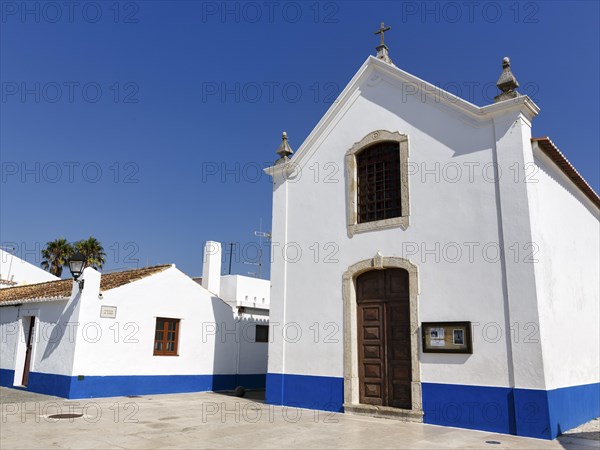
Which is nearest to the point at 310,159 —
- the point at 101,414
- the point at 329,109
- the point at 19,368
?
the point at 329,109

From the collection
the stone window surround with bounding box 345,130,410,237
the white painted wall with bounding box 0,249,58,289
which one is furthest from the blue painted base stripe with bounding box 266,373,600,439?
the white painted wall with bounding box 0,249,58,289

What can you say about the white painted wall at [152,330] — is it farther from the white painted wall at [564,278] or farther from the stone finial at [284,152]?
the white painted wall at [564,278]

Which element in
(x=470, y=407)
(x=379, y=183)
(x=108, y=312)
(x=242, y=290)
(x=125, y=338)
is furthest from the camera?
(x=242, y=290)

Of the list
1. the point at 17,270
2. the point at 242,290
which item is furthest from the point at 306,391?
the point at 17,270

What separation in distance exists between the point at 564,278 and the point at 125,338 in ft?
34.4

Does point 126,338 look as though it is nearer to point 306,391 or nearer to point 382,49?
point 306,391

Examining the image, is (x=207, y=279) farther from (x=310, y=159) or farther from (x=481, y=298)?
(x=481, y=298)

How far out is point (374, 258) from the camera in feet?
35.7

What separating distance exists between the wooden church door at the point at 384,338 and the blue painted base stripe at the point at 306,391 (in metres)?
0.57

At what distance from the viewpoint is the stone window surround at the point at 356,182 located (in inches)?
420

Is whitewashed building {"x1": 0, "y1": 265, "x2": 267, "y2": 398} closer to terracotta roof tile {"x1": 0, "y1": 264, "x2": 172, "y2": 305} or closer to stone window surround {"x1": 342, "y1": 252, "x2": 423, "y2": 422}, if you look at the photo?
terracotta roof tile {"x1": 0, "y1": 264, "x2": 172, "y2": 305}

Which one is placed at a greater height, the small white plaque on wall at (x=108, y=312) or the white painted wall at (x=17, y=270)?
the white painted wall at (x=17, y=270)

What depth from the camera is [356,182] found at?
11.6 m

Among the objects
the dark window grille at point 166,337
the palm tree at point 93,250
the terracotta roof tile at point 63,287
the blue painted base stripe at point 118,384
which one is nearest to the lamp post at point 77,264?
the terracotta roof tile at point 63,287
